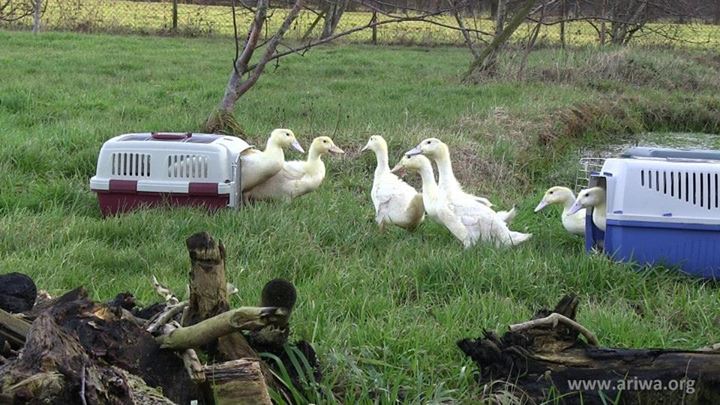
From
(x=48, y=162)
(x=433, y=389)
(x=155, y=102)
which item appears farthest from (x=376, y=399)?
(x=155, y=102)

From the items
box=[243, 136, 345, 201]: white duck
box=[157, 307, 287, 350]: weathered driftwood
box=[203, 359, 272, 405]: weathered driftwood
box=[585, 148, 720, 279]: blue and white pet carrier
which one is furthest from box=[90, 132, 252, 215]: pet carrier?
box=[203, 359, 272, 405]: weathered driftwood

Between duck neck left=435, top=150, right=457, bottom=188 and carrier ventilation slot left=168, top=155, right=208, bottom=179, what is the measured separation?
1523 mm

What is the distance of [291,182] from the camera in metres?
5.73

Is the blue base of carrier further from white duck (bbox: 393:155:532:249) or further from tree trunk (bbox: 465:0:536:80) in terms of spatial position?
tree trunk (bbox: 465:0:536:80)

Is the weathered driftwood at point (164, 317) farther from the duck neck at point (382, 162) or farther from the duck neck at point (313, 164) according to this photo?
the duck neck at point (382, 162)

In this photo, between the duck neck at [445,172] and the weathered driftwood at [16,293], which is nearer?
the weathered driftwood at [16,293]

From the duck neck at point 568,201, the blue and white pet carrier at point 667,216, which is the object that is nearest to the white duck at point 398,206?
the duck neck at point 568,201

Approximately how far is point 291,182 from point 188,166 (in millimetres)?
764

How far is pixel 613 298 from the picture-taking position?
4047mm

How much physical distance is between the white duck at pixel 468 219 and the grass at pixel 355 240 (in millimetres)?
131

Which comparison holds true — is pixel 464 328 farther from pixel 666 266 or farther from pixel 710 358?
pixel 666 266

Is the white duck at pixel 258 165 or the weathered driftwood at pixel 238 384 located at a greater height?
the weathered driftwood at pixel 238 384

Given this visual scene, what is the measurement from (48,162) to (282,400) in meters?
4.53

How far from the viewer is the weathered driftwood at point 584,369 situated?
8.27 ft
